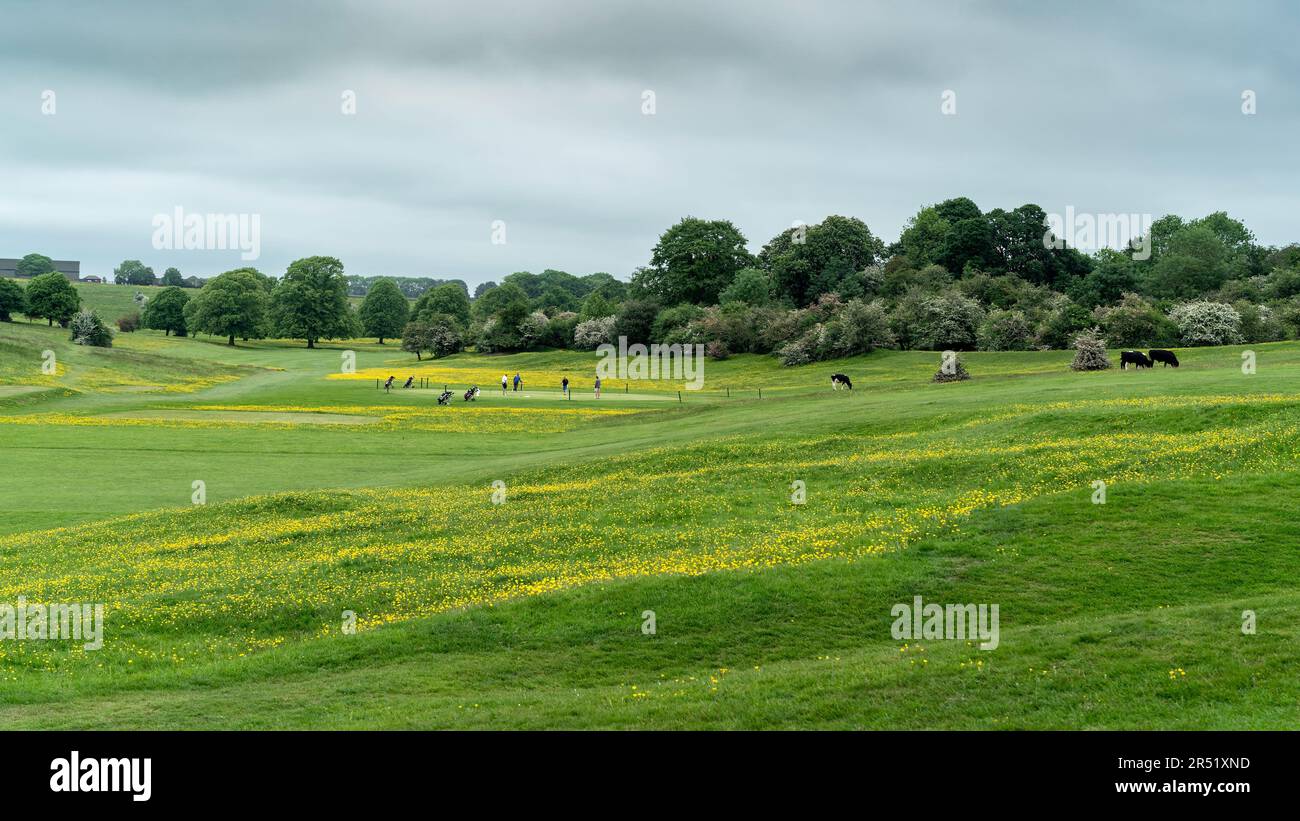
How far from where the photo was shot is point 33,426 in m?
63.6

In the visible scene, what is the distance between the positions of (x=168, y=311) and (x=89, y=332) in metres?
66.4

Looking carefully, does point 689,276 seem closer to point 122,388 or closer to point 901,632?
point 122,388

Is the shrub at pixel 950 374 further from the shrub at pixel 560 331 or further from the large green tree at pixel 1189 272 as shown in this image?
the shrub at pixel 560 331

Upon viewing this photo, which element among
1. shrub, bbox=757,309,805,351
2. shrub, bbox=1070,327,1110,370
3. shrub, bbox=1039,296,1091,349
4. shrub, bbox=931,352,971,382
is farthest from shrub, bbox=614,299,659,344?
shrub, bbox=1070,327,1110,370

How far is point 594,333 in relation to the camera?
486 ft

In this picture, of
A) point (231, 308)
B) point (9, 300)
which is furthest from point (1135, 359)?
point (9, 300)

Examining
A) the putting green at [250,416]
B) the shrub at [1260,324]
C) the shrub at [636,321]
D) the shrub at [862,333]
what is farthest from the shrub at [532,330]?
the shrub at [1260,324]

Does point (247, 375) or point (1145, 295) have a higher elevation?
point (1145, 295)

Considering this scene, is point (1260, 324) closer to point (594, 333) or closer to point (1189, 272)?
point (1189, 272)

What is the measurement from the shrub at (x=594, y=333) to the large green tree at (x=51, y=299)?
274 feet

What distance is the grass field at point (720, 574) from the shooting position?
14125 millimetres
